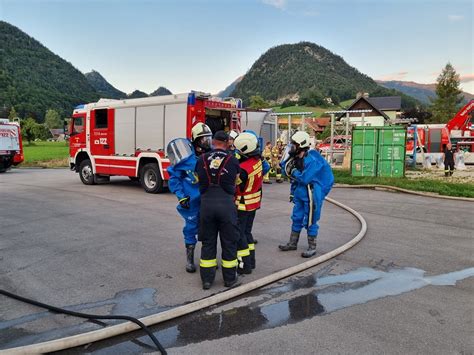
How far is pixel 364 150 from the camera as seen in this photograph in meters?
16.0

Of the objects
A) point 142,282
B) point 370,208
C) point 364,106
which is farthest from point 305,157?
point 364,106

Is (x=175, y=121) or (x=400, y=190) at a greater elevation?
(x=175, y=121)

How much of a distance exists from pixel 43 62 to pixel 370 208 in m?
133

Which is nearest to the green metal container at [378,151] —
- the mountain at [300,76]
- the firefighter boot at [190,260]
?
the firefighter boot at [190,260]

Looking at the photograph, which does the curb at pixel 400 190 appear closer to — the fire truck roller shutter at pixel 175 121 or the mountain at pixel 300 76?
the fire truck roller shutter at pixel 175 121

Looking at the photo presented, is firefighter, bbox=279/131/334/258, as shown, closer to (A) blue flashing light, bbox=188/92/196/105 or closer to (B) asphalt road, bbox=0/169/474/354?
(B) asphalt road, bbox=0/169/474/354

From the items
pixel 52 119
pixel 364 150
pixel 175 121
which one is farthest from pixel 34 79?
pixel 175 121

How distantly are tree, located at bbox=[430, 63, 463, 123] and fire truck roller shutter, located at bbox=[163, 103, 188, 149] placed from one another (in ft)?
159

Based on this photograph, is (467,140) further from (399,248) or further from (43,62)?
(43,62)

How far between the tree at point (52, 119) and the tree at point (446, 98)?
84900 millimetres

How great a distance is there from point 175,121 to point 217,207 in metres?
7.28

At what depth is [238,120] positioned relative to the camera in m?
12.9

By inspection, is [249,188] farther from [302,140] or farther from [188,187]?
[302,140]

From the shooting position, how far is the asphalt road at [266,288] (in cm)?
334
